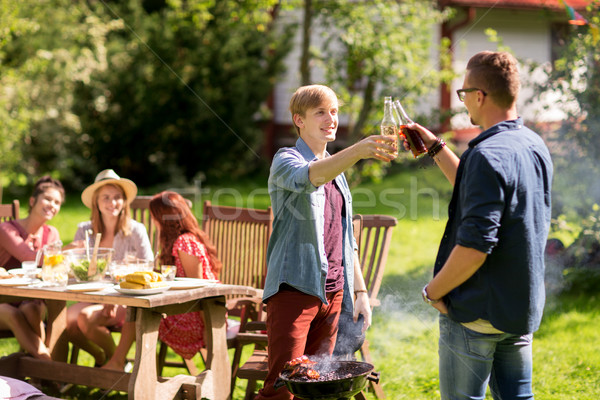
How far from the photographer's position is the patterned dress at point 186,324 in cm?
399

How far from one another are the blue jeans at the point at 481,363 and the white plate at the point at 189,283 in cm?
164

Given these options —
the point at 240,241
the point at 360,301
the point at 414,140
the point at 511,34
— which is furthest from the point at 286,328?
the point at 511,34

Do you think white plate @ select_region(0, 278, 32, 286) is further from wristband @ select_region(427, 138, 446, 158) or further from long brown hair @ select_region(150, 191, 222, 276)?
wristband @ select_region(427, 138, 446, 158)

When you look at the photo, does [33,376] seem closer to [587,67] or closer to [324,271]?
[324,271]

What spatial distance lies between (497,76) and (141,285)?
2.09m

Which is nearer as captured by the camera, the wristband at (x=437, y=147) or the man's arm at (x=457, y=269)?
the man's arm at (x=457, y=269)

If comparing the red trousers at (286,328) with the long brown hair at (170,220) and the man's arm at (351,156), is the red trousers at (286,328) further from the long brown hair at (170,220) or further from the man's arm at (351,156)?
the long brown hair at (170,220)

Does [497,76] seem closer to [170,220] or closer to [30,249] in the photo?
[170,220]

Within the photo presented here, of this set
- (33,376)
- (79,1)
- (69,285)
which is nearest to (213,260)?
(69,285)

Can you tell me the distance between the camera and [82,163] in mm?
12547

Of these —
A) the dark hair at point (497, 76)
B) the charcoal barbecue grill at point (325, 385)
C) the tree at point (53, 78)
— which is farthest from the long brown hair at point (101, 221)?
the tree at point (53, 78)

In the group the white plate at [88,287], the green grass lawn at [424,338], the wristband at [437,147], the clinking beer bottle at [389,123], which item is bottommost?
the green grass lawn at [424,338]

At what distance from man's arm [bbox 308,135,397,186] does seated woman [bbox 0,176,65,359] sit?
103 inches

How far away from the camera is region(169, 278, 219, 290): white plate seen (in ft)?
11.5
